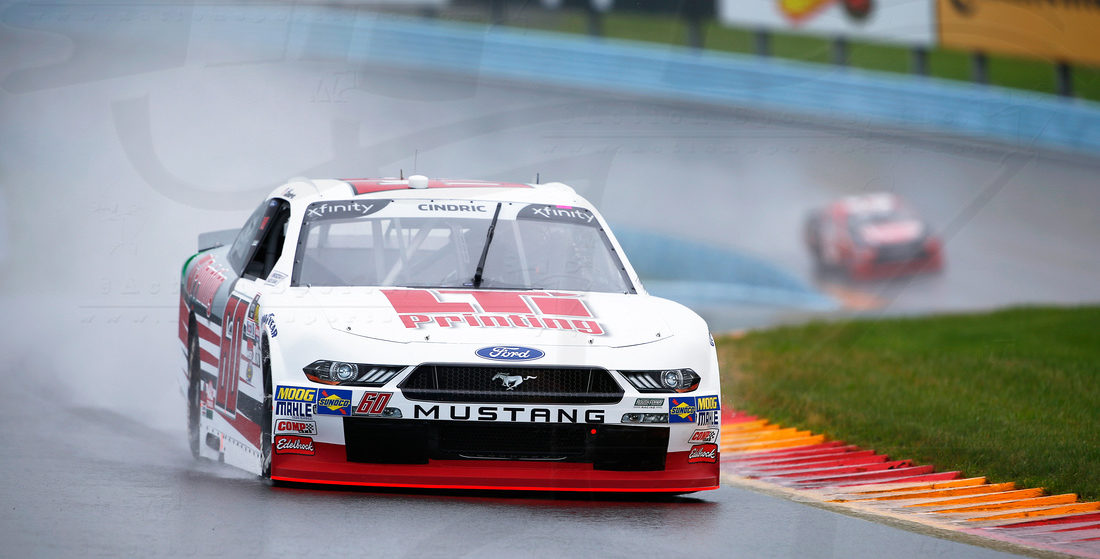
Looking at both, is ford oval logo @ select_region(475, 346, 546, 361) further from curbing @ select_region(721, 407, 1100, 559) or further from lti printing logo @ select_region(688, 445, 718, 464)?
curbing @ select_region(721, 407, 1100, 559)

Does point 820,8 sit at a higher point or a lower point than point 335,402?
higher

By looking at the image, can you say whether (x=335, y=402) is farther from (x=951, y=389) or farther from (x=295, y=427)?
(x=951, y=389)

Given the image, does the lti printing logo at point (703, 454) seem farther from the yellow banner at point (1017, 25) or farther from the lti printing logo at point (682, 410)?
the yellow banner at point (1017, 25)

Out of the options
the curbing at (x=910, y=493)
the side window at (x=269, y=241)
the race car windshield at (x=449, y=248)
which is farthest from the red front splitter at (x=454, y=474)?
the side window at (x=269, y=241)

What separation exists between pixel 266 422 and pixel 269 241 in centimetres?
164

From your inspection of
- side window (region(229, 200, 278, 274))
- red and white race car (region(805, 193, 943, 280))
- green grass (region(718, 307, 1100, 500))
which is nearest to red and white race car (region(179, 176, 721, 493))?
side window (region(229, 200, 278, 274))

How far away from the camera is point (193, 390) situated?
29.0 ft

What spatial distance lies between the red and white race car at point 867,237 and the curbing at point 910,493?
12.6 meters

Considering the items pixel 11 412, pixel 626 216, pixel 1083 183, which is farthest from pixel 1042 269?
pixel 11 412

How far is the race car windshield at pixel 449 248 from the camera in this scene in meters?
7.68

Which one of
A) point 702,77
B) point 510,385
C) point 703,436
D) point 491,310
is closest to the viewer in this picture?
point 510,385

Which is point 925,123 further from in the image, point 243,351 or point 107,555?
point 107,555

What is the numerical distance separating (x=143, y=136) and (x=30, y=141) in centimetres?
152

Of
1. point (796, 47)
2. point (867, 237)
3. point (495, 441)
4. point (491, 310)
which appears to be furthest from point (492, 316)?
point (796, 47)
